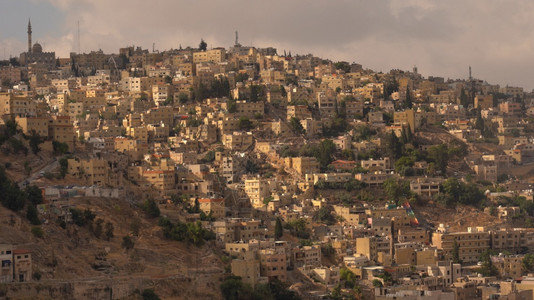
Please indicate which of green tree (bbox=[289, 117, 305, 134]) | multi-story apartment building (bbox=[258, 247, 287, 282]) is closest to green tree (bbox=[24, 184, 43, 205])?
multi-story apartment building (bbox=[258, 247, 287, 282])

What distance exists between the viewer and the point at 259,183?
237ft

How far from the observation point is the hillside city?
55.3m

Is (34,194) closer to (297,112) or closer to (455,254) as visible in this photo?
(455,254)

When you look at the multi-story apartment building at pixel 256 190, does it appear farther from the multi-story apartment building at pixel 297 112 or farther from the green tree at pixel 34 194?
the green tree at pixel 34 194

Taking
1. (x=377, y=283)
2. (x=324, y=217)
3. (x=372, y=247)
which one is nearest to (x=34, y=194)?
(x=377, y=283)

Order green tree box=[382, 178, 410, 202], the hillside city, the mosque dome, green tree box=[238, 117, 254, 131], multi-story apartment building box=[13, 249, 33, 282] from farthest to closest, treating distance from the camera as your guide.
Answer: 1. the mosque dome
2. green tree box=[238, 117, 254, 131]
3. green tree box=[382, 178, 410, 202]
4. the hillside city
5. multi-story apartment building box=[13, 249, 33, 282]

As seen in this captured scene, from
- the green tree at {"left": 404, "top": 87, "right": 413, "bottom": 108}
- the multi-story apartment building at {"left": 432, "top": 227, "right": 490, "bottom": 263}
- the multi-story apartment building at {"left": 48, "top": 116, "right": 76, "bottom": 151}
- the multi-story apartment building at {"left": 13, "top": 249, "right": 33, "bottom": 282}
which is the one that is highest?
the green tree at {"left": 404, "top": 87, "right": 413, "bottom": 108}

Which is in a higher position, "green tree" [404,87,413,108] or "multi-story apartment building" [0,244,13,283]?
"green tree" [404,87,413,108]

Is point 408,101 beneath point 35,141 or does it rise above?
above

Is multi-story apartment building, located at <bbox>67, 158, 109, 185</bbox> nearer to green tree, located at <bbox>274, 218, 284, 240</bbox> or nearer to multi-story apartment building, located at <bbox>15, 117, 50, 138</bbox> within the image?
multi-story apartment building, located at <bbox>15, 117, 50, 138</bbox>

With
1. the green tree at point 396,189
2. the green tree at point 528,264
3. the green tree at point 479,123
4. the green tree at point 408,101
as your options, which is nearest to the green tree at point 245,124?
the green tree at point 396,189

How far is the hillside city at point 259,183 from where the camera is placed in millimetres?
55344

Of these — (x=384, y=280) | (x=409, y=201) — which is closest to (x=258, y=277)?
(x=384, y=280)

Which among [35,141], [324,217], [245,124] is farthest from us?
[245,124]
